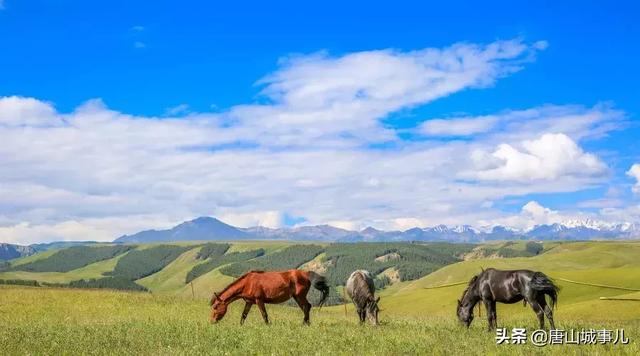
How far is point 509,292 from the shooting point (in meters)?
22.3

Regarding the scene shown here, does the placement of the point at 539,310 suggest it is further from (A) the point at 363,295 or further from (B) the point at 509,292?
(A) the point at 363,295

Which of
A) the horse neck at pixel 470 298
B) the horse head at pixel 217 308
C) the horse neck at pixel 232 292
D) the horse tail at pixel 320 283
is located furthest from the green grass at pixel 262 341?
the horse neck at pixel 232 292

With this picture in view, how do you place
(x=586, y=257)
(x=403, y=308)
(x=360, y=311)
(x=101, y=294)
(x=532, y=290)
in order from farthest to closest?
(x=586, y=257)
(x=403, y=308)
(x=101, y=294)
(x=360, y=311)
(x=532, y=290)

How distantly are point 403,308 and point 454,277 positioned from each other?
89.9 meters

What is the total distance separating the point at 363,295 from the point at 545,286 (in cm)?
781

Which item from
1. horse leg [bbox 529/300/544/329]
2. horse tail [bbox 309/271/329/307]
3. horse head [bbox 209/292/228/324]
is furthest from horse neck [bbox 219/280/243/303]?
horse leg [bbox 529/300/544/329]

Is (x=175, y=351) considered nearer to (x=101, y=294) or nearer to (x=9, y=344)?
(x=9, y=344)

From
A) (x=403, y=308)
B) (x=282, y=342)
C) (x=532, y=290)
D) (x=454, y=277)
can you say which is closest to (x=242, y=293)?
(x=282, y=342)

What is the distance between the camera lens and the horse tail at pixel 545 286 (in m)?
20.8

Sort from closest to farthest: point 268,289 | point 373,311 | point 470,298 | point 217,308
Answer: point 470,298 → point 373,311 → point 268,289 → point 217,308

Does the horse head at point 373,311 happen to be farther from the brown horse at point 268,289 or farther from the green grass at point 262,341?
the green grass at point 262,341

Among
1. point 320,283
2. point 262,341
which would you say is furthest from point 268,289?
point 262,341

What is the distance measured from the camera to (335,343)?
643 inches

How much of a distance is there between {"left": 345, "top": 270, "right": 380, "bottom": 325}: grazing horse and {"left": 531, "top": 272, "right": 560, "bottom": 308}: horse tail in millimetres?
→ 6529
